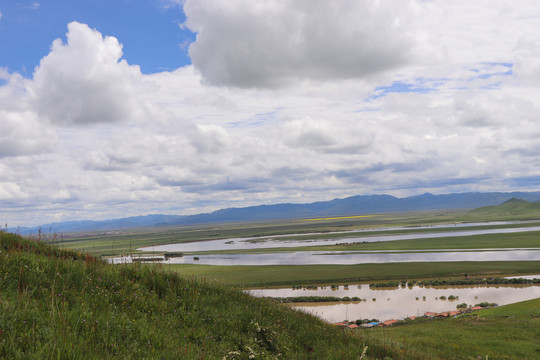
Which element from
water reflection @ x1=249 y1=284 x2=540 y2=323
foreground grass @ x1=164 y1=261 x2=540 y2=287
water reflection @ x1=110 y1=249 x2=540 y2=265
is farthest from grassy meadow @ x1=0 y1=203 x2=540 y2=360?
water reflection @ x1=110 y1=249 x2=540 y2=265

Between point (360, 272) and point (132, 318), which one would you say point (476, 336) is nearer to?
point (132, 318)

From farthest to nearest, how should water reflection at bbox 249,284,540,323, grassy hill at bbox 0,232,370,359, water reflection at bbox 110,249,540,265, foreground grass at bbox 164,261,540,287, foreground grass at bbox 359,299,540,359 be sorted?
water reflection at bbox 110,249,540,265 < foreground grass at bbox 164,261,540,287 < water reflection at bbox 249,284,540,323 < foreground grass at bbox 359,299,540,359 < grassy hill at bbox 0,232,370,359

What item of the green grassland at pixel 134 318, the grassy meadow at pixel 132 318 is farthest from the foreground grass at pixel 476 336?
the green grassland at pixel 134 318

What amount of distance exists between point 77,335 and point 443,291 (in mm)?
60046

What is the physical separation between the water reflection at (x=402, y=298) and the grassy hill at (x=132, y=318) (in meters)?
31.7

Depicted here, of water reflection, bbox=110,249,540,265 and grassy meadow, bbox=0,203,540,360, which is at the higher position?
grassy meadow, bbox=0,203,540,360

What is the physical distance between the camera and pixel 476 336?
25.0m

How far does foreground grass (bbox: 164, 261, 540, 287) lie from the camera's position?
64.4 meters

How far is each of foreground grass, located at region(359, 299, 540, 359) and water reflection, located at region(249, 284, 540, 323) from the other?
29.1 ft

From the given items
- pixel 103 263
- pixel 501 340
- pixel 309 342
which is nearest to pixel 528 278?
pixel 501 340

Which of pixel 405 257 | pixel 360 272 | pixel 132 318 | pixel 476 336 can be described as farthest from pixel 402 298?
pixel 132 318

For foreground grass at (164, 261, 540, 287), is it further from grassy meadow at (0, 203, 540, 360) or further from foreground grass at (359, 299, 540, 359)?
grassy meadow at (0, 203, 540, 360)

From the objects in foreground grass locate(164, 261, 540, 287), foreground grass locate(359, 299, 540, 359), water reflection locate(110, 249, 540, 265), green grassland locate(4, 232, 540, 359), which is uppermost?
green grassland locate(4, 232, 540, 359)

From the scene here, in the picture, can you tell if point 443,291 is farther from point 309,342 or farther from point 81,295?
point 81,295
